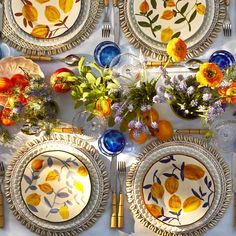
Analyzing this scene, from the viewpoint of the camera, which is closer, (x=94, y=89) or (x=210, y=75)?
(x=210, y=75)

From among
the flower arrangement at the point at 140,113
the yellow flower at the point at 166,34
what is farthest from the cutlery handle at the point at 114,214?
the yellow flower at the point at 166,34

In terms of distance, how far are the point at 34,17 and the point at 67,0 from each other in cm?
13

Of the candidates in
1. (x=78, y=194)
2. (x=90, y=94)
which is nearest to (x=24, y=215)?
(x=78, y=194)

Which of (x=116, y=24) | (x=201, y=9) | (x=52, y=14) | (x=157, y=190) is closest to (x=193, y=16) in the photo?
(x=201, y=9)

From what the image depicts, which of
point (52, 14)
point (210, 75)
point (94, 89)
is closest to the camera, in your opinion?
point (210, 75)

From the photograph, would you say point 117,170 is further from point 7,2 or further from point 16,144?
point 7,2

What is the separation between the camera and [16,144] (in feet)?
5.55

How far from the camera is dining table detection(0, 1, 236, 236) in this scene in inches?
64.7

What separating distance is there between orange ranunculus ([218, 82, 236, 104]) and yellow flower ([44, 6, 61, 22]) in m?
0.64

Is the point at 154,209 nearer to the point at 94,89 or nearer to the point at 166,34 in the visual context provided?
the point at 94,89

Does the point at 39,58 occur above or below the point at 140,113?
above

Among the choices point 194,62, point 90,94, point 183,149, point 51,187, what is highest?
point 194,62

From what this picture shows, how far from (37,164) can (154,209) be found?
1.46 ft

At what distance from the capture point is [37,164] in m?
1.65
